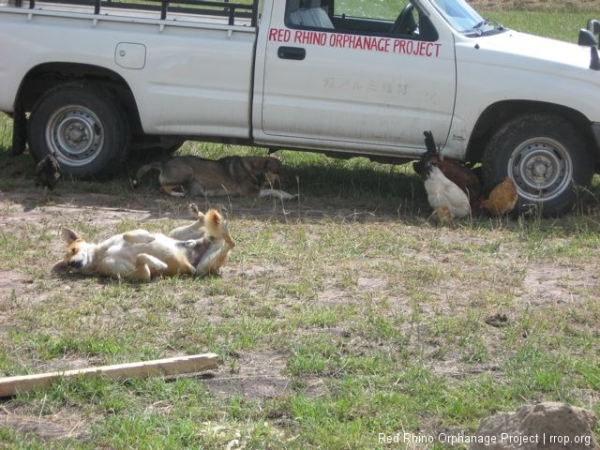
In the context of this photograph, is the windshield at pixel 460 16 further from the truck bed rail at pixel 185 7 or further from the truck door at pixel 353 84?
the truck bed rail at pixel 185 7

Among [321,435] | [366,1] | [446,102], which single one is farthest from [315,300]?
[366,1]

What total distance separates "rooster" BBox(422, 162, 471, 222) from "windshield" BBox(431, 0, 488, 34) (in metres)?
1.11

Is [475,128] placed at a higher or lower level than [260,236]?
higher

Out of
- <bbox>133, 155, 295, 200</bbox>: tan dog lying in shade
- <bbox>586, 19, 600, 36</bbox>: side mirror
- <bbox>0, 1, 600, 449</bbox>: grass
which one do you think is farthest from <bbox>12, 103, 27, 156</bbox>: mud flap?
<bbox>586, 19, 600, 36</bbox>: side mirror

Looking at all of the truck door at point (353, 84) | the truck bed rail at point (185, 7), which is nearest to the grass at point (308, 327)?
the truck door at point (353, 84)

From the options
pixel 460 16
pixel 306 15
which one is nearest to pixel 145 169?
pixel 306 15

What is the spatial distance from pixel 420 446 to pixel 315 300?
6.19 ft

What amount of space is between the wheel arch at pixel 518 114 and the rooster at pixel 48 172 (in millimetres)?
3217

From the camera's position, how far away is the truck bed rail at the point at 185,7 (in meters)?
8.42

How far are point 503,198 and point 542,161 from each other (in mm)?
466

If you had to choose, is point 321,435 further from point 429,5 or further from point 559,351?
point 429,5

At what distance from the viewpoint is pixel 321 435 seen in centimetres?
421

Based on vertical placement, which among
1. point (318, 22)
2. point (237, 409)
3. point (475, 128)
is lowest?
point (237, 409)

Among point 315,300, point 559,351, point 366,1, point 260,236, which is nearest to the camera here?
point 559,351
